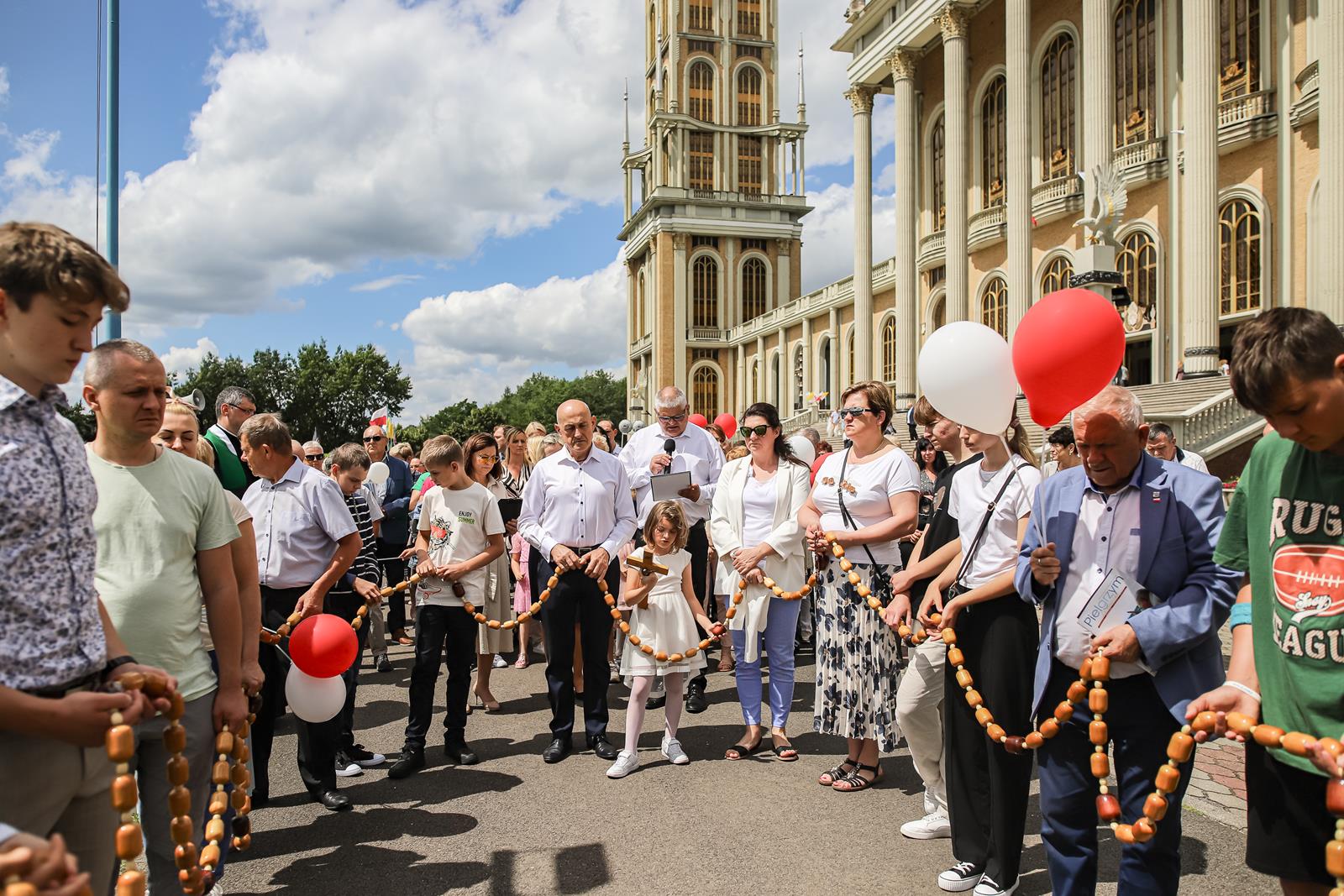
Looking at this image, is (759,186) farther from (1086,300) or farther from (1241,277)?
(1086,300)

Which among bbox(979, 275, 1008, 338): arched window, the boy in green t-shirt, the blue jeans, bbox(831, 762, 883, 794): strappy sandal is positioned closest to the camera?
the boy in green t-shirt

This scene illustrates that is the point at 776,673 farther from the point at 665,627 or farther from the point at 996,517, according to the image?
the point at 996,517

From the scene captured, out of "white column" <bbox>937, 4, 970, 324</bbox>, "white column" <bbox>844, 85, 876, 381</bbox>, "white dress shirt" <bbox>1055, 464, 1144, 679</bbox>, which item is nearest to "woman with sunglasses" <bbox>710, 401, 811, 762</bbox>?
"white dress shirt" <bbox>1055, 464, 1144, 679</bbox>

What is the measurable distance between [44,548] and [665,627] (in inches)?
174

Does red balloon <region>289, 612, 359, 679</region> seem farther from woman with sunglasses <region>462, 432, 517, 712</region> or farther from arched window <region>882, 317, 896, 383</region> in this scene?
arched window <region>882, 317, 896, 383</region>

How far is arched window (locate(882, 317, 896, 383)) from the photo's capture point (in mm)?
45156

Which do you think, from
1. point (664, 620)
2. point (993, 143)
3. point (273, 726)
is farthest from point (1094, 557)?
point (993, 143)

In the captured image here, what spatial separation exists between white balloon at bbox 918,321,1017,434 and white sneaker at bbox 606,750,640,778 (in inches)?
117

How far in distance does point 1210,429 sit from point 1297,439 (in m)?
19.1

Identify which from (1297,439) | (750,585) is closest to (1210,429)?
(750,585)

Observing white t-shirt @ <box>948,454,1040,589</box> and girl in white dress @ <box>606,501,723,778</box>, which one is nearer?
white t-shirt @ <box>948,454,1040,589</box>

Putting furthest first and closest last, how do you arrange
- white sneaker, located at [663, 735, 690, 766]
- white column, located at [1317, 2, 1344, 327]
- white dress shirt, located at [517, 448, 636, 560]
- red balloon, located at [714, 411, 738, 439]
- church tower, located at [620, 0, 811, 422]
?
church tower, located at [620, 0, 811, 422]
white column, located at [1317, 2, 1344, 327]
red balloon, located at [714, 411, 738, 439]
white dress shirt, located at [517, 448, 636, 560]
white sneaker, located at [663, 735, 690, 766]

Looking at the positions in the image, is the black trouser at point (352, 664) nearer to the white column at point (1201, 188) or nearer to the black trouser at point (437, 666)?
the black trouser at point (437, 666)

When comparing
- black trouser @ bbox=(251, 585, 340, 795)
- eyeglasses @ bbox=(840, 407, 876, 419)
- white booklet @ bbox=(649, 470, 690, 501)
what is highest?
eyeglasses @ bbox=(840, 407, 876, 419)
